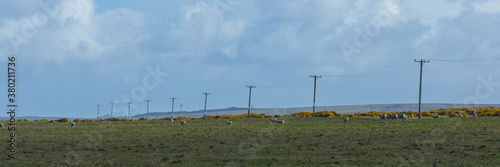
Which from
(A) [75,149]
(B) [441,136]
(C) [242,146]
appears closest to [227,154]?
(C) [242,146]

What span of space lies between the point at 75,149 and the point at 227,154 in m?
12.3

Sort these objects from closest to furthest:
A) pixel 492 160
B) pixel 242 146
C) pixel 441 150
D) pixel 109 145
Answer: pixel 492 160 < pixel 441 150 < pixel 242 146 < pixel 109 145

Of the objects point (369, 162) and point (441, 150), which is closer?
point (369, 162)

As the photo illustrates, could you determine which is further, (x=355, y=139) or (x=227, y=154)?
(x=355, y=139)

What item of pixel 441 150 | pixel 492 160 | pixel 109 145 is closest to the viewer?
pixel 492 160

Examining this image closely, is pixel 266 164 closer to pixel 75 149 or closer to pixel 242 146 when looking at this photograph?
pixel 242 146

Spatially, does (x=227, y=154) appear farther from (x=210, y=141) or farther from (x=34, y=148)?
(x=34, y=148)

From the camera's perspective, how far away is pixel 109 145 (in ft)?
148

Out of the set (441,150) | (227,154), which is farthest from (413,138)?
(227,154)

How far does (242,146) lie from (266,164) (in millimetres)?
10917

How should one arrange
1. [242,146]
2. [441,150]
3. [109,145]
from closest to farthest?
[441,150] → [242,146] → [109,145]

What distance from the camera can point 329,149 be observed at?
38125 mm

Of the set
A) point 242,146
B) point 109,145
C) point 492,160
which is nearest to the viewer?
point 492,160

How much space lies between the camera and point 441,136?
46.6m
